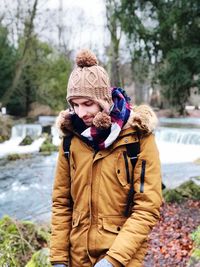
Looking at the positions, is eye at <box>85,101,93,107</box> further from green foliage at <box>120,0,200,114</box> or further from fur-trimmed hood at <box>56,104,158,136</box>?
green foliage at <box>120,0,200,114</box>

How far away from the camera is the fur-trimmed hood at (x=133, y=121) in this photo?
6.00 feet

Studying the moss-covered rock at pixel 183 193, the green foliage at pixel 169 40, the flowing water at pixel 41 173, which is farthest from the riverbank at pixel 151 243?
the green foliage at pixel 169 40

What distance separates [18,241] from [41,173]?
314 inches

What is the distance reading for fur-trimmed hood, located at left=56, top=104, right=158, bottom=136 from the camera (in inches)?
72.0

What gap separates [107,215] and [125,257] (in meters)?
0.23

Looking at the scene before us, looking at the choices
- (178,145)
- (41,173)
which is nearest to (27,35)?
(178,145)

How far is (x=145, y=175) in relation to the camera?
6.02 ft

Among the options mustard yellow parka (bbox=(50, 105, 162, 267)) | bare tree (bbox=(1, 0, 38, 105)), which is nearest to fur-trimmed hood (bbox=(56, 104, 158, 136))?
mustard yellow parka (bbox=(50, 105, 162, 267))

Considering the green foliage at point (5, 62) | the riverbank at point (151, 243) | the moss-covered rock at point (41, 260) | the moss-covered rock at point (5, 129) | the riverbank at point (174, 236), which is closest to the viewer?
the moss-covered rock at point (41, 260)

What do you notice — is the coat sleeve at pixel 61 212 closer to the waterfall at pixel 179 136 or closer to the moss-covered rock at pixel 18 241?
the moss-covered rock at pixel 18 241

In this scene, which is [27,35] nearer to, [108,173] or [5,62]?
[5,62]

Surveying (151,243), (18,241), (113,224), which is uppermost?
(113,224)

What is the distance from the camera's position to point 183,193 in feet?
25.1

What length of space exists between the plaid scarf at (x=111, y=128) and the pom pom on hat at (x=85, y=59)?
0.61 feet
